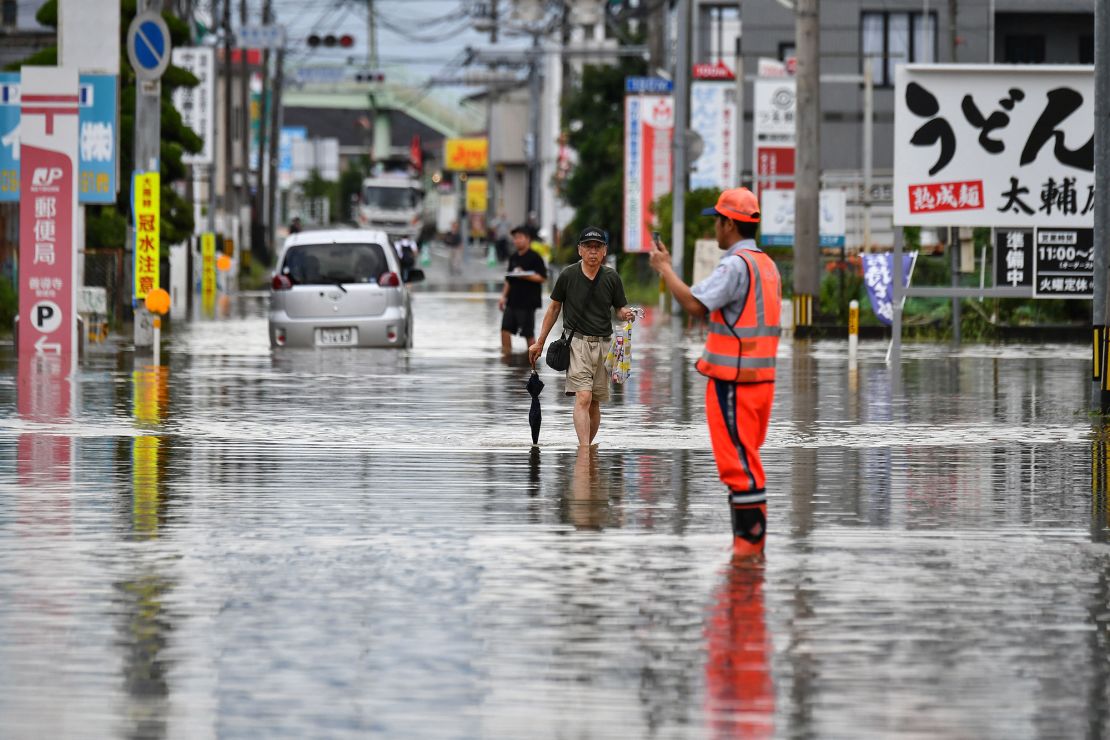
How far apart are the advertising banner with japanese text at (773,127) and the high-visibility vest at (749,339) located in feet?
90.8

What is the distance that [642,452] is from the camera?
15.5m

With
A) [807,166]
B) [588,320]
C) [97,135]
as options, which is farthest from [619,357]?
[807,166]

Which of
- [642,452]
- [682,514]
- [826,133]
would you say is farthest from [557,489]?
[826,133]

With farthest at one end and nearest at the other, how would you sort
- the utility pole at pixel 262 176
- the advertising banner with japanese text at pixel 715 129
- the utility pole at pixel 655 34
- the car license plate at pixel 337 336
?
the utility pole at pixel 262 176, the utility pole at pixel 655 34, the advertising banner with japanese text at pixel 715 129, the car license plate at pixel 337 336

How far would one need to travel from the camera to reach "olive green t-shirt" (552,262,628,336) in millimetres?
15219

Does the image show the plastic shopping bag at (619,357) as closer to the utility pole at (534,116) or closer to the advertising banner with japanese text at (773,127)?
the advertising banner with japanese text at (773,127)

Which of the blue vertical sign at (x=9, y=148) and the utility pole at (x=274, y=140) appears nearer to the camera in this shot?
the blue vertical sign at (x=9, y=148)

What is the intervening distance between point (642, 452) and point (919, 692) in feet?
27.0

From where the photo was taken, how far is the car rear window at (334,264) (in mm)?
27312

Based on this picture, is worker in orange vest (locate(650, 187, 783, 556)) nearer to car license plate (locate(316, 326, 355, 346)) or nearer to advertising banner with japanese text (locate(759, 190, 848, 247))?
car license plate (locate(316, 326, 355, 346))

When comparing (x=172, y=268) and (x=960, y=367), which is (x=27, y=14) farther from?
(x=960, y=367)

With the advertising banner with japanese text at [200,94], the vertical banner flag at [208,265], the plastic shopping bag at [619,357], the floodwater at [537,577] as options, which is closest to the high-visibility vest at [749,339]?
the floodwater at [537,577]

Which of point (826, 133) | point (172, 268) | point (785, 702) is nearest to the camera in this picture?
point (785, 702)

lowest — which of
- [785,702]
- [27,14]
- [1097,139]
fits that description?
[785,702]
